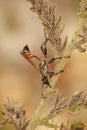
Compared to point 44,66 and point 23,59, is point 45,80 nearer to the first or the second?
point 44,66

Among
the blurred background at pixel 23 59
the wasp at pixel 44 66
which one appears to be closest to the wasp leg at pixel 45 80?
the wasp at pixel 44 66

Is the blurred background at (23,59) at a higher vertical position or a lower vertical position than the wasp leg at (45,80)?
lower

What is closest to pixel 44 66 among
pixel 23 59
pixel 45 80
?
pixel 45 80

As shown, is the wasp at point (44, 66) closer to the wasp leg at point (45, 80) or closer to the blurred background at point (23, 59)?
the wasp leg at point (45, 80)

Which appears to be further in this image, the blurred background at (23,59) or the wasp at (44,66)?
the blurred background at (23,59)

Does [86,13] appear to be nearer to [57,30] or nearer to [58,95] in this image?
[57,30]

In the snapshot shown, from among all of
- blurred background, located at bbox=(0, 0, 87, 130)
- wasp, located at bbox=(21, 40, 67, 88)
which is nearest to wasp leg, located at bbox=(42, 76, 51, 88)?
wasp, located at bbox=(21, 40, 67, 88)

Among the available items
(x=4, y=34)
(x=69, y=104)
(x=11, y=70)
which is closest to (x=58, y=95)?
(x=69, y=104)

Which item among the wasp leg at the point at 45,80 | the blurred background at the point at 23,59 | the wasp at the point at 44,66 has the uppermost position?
the wasp at the point at 44,66
